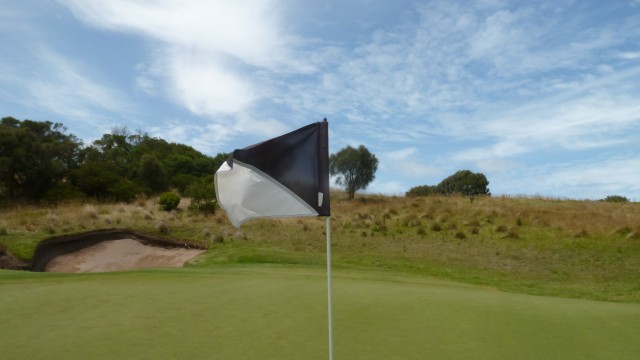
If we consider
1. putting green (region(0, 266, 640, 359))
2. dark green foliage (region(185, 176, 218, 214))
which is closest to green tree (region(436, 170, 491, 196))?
dark green foliage (region(185, 176, 218, 214))

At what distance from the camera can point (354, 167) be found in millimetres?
41750

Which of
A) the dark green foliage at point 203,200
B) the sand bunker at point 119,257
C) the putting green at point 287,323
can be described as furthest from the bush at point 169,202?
the putting green at point 287,323

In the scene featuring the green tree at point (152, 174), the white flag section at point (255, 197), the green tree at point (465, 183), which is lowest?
the white flag section at point (255, 197)

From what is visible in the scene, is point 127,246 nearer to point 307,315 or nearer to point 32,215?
point 32,215

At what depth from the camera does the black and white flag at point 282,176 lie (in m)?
4.87

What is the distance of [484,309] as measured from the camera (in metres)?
7.41

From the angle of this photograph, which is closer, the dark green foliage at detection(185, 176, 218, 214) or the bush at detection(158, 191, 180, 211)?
→ the dark green foliage at detection(185, 176, 218, 214)

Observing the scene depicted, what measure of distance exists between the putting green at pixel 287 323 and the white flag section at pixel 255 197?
141cm

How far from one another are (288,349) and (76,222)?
18909 mm

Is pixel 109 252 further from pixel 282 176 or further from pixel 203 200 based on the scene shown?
pixel 282 176

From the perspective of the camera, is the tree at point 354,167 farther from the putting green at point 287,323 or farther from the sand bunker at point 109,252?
the putting green at point 287,323

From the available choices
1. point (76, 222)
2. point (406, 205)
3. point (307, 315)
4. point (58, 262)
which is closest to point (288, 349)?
point (307, 315)

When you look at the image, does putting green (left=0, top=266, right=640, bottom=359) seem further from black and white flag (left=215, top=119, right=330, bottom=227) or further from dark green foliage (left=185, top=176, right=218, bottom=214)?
dark green foliage (left=185, top=176, right=218, bottom=214)

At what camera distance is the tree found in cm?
4162
